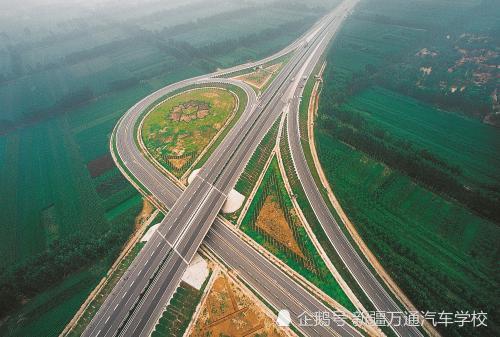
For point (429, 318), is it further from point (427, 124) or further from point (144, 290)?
point (427, 124)

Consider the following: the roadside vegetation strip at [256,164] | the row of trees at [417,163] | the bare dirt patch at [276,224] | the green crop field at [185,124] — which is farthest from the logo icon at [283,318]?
the row of trees at [417,163]

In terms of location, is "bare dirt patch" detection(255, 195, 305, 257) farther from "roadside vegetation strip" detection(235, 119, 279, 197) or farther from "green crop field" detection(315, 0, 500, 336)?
"green crop field" detection(315, 0, 500, 336)

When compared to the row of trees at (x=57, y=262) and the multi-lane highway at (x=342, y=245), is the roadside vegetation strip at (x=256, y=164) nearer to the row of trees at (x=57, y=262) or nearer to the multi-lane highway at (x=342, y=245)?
the multi-lane highway at (x=342, y=245)

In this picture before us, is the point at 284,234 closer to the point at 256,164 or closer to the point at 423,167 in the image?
the point at 256,164

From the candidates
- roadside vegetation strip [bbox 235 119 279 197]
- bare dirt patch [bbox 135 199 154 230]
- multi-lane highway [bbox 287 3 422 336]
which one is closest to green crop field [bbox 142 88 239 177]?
bare dirt patch [bbox 135 199 154 230]

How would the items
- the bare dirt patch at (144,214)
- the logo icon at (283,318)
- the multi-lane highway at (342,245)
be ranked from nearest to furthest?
the logo icon at (283,318), the multi-lane highway at (342,245), the bare dirt patch at (144,214)

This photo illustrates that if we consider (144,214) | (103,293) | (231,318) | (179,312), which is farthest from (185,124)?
(231,318)

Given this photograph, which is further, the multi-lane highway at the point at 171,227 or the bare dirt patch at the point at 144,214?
the bare dirt patch at the point at 144,214
